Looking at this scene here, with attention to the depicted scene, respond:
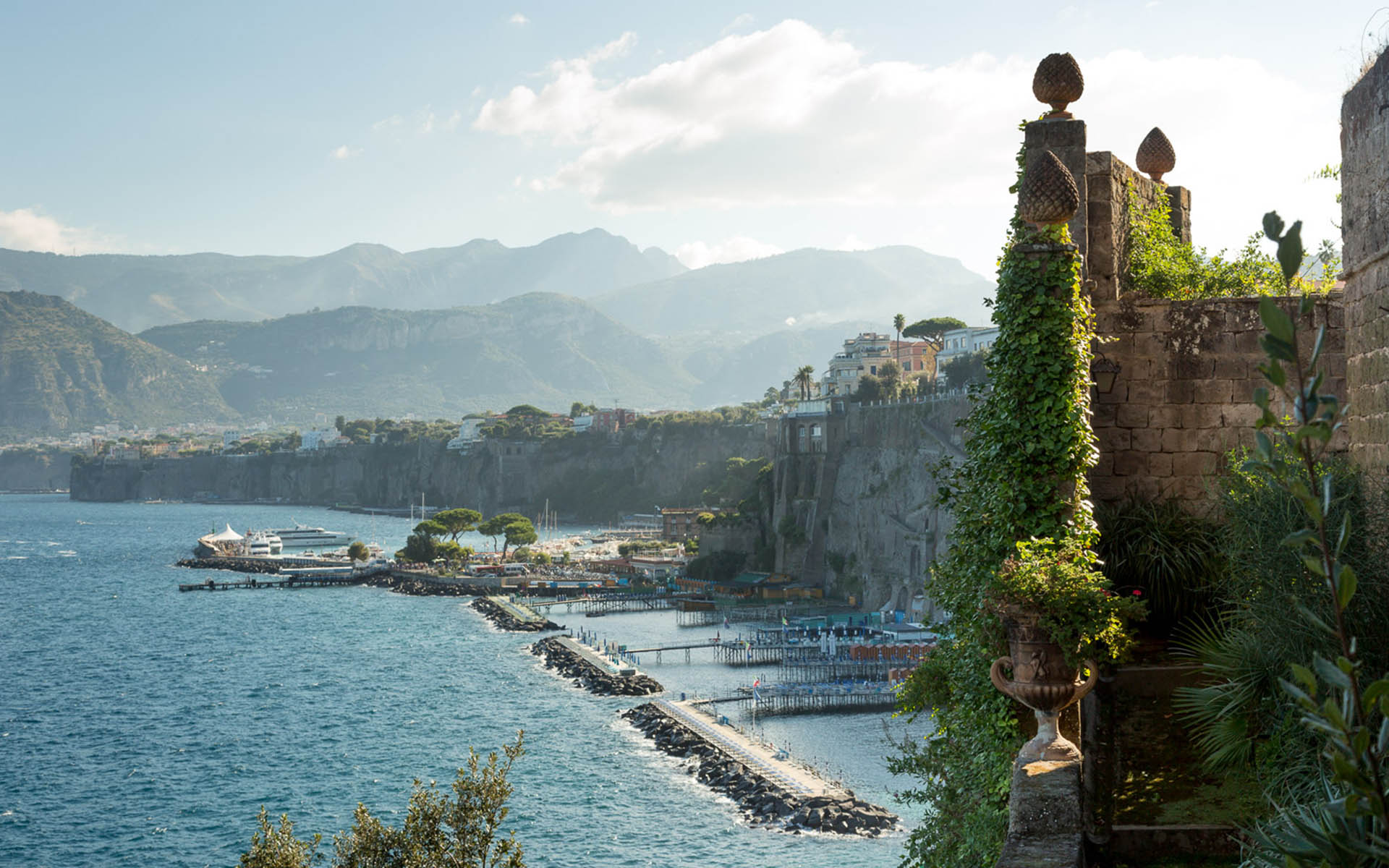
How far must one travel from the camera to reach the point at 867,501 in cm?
6769

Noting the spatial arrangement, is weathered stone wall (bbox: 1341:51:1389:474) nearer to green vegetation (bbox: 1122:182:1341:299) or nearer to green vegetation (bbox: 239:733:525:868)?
green vegetation (bbox: 1122:182:1341:299)

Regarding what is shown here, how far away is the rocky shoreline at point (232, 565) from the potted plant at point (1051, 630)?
3816 inches

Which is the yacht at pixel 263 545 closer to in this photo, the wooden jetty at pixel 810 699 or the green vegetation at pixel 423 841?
the wooden jetty at pixel 810 699

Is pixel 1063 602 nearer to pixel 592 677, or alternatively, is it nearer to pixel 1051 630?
pixel 1051 630

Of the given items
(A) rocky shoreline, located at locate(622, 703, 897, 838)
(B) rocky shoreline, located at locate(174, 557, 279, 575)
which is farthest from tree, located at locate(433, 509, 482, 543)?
(A) rocky shoreline, located at locate(622, 703, 897, 838)

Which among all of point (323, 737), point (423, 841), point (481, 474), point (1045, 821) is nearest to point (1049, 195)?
point (1045, 821)

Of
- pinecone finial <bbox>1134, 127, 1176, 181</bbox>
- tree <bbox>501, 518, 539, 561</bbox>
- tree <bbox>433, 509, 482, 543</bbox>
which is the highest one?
pinecone finial <bbox>1134, 127, 1176, 181</bbox>

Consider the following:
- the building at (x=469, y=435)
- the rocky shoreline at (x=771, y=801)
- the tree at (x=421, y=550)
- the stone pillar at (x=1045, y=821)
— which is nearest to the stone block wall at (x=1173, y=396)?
the stone pillar at (x=1045, y=821)

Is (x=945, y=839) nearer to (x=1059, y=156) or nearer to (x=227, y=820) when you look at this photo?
(x=1059, y=156)

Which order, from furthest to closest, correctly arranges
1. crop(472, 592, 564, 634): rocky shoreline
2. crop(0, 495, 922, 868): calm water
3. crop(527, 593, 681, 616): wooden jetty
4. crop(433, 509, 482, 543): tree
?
crop(433, 509, 482, 543): tree
crop(527, 593, 681, 616): wooden jetty
crop(472, 592, 564, 634): rocky shoreline
crop(0, 495, 922, 868): calm water

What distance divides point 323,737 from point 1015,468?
3799 cm

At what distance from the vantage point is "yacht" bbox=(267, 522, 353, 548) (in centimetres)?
12238

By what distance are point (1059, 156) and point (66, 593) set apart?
96119 millimetres

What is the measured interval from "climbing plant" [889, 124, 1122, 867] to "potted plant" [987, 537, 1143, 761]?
299mm
